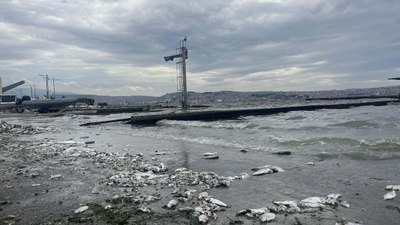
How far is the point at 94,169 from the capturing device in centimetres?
1423

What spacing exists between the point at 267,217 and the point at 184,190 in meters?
3.26

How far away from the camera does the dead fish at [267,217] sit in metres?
7.66

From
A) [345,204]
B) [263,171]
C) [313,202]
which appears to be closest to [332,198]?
[345,204]

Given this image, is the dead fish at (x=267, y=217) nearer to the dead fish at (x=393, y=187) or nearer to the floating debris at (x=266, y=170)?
the dead fish at (x=393, y=187)

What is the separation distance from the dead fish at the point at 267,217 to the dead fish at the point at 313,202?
1.29 metres

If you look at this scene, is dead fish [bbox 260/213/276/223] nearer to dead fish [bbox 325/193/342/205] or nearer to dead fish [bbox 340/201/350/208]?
dead fish [bbox 325/193/342/205]

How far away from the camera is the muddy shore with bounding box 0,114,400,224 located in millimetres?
7996

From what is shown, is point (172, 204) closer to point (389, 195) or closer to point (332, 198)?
point (332, 198)

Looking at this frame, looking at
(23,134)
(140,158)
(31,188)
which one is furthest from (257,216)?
(23,134)

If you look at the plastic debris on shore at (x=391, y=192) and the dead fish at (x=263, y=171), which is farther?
the dead fish at (x=263, y=171)

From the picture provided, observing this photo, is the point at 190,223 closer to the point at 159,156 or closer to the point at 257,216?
the point at 257,216

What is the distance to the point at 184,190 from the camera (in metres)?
10.4

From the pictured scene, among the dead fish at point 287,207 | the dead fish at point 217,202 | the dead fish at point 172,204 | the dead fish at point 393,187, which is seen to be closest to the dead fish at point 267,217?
the dead fish at point 287,207

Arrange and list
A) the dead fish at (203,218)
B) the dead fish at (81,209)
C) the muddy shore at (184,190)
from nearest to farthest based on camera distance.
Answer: the dead fish at (203,218) → the muddy shore at (184,190) → the dead fish at (81,209)
